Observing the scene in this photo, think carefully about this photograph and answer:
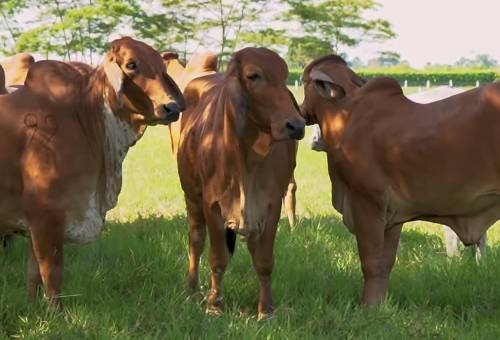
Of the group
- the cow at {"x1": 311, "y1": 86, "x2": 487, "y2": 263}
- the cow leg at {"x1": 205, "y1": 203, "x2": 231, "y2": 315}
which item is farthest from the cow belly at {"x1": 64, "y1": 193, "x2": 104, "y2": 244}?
the cow at {"x1": 311, "y1": 86, "x2": 487, "y2": 263}

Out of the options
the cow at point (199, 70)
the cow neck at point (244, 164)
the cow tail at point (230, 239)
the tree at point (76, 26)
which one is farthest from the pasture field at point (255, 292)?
the tree at point (76, 26)

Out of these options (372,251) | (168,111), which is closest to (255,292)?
(372,251)

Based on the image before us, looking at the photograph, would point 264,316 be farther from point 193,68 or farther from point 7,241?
point 193,68

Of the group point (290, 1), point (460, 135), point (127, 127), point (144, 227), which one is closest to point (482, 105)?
point (460, 135)

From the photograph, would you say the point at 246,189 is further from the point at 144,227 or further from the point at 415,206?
the point at 144,227

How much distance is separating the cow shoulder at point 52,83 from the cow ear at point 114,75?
27 cm

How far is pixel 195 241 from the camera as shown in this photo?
4398 millimetres

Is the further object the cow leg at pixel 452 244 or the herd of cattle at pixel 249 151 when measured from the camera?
the cow leg at pixel 452 244

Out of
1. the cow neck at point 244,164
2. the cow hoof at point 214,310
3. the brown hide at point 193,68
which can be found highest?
the brown hide at point 193,68

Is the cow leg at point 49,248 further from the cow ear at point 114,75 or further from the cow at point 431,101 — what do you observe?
the cow at point 431,101

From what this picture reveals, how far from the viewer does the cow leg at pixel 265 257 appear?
3.81 meters

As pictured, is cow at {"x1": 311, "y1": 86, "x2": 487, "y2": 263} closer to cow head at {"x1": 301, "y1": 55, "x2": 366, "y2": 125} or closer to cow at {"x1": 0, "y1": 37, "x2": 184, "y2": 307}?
cow head at {"x1": 301, "y1": 55, "x2": 366, "y2": 125}

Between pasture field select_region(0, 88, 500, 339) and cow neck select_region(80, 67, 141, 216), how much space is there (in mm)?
598

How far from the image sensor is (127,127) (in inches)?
142
